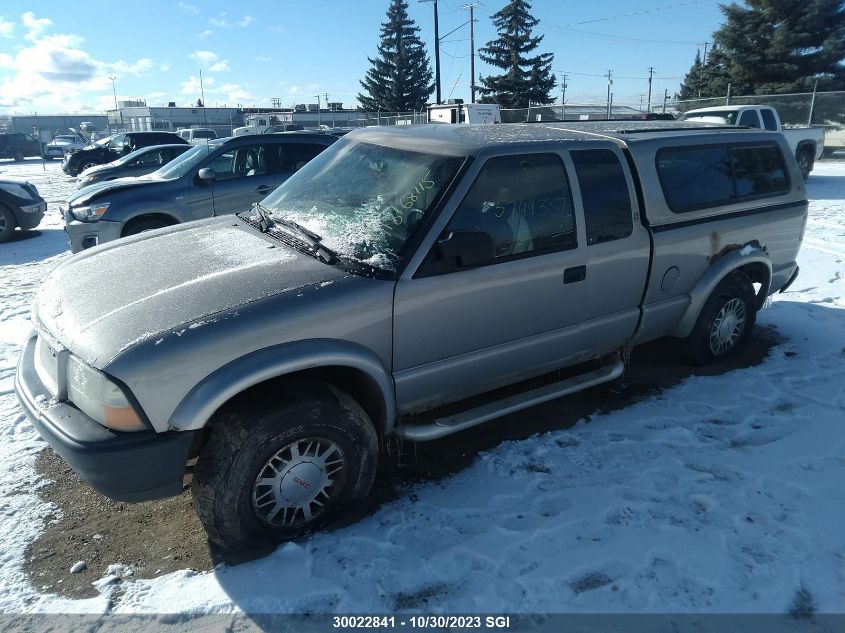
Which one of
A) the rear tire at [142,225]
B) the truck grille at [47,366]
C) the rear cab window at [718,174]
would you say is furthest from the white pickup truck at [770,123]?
the truck grille at [47,366]

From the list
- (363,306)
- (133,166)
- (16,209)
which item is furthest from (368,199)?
(133,166)

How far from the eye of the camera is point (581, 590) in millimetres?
2682

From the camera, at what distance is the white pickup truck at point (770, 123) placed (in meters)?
13.8

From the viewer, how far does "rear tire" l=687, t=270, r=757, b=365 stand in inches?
187

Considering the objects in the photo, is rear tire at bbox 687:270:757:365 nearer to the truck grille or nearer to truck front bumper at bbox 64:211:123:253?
the truck grille

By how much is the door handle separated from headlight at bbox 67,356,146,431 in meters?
2.44

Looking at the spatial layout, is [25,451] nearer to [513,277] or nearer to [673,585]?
[513,277]

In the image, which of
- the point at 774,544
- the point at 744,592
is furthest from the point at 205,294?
the point at 774,544

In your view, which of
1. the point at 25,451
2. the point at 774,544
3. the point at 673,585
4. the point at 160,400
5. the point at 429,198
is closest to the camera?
the point at 160,400

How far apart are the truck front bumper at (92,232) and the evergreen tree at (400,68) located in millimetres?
48964

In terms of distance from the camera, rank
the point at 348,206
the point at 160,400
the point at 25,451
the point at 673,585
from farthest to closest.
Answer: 1. the point at 25,451
2. the point at 348,206
3. the point at 673,585
4. the point at 160,400

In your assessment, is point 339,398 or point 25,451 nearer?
point 339,398

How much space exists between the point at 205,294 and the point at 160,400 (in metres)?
0.57

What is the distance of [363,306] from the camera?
2.96m
